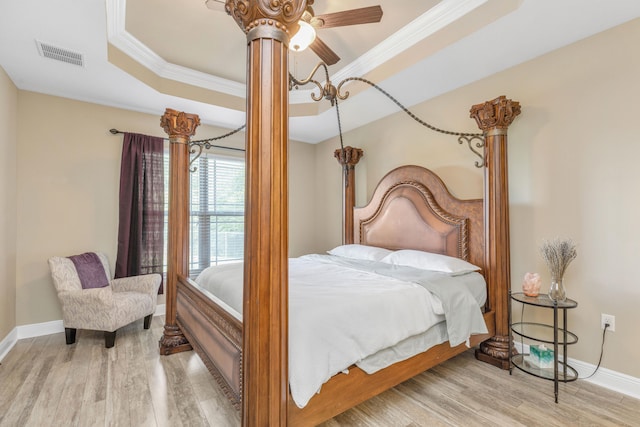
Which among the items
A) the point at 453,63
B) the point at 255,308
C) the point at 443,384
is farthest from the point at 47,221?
the point at 453,63

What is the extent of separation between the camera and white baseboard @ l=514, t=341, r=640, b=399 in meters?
2.08

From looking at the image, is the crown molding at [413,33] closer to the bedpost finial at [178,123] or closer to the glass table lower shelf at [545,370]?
the bedpost finial at [178,123]

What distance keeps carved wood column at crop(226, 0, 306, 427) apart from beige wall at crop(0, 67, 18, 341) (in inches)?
114

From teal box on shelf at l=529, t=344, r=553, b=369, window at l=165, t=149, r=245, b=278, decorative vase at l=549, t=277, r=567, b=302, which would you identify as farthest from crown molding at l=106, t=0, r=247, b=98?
teal box on shelf at l=529, t=344, r=553, b=369

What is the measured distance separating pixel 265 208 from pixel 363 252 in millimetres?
2417

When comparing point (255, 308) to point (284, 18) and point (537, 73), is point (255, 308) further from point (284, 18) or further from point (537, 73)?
point (537, 73)

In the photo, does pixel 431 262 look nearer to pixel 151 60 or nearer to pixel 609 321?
pixel 609 321

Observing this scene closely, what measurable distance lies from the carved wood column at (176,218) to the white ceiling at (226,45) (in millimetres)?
772

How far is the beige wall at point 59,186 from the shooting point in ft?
10.4

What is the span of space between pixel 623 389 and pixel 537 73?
246 centimetres

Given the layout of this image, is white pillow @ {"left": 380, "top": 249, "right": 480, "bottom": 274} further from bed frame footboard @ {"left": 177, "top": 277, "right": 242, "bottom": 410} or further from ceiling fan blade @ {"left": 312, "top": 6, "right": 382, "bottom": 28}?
ceiling fan blade @ {"left": 312, "top": 6, "right": 382, "bottom": 28}

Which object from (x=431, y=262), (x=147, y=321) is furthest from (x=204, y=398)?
(x=431, y=262)

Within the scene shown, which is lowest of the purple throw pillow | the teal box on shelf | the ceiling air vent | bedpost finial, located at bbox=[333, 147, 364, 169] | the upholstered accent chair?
the teal box on shelf

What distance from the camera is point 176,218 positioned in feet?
8.87
